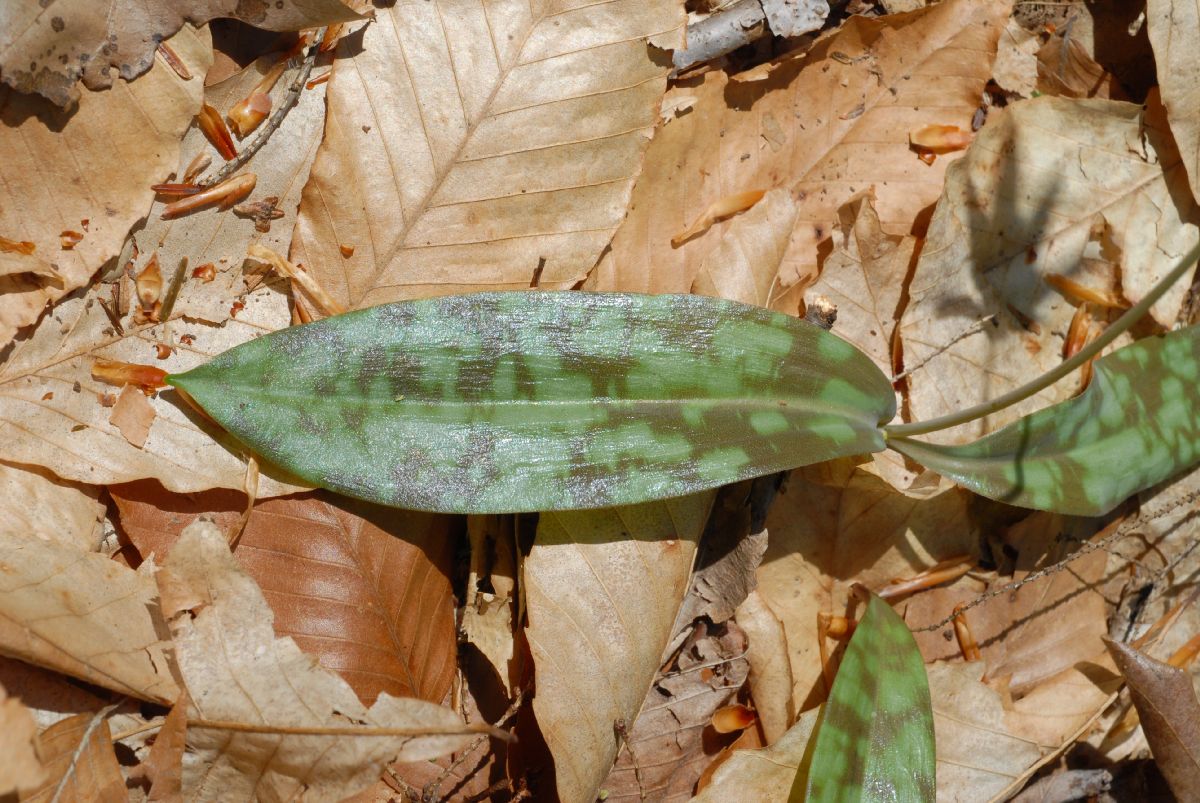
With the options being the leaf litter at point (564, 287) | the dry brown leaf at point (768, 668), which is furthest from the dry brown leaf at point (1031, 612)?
the dry brown leaf at point (768, 668)

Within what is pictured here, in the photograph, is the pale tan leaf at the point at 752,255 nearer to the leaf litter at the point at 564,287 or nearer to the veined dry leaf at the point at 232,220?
the leaf litter at the point at 564,287

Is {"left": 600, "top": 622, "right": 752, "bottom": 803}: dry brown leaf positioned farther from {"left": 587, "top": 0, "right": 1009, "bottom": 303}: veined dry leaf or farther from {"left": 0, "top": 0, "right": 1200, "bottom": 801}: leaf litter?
{"left": 587, "top": 0, "right": 1009, "bottom": 303}: veined dry leaf

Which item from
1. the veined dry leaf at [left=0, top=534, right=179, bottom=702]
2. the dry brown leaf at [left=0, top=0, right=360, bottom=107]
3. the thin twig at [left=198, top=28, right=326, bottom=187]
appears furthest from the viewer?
the thin twig at [left=198, top=28, right=326, bottom=187]

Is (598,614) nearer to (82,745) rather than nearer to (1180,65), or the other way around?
(82,745)

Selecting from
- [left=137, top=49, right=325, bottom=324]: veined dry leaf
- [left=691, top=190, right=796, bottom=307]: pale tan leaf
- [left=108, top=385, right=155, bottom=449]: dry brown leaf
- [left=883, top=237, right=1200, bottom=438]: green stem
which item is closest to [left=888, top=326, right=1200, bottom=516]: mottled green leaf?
[left=883, top=237, right=1200, bottom=438]: green stem

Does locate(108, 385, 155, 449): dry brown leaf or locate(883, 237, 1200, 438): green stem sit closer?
locate(883, 237, 1200, 438): green stem

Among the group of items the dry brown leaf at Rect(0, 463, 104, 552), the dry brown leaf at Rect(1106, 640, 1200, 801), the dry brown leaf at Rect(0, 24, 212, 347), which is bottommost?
the dry brown leaf at Rect(1106, 640, 1200, 801)

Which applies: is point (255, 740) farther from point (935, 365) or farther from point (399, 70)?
point (935, 365)
